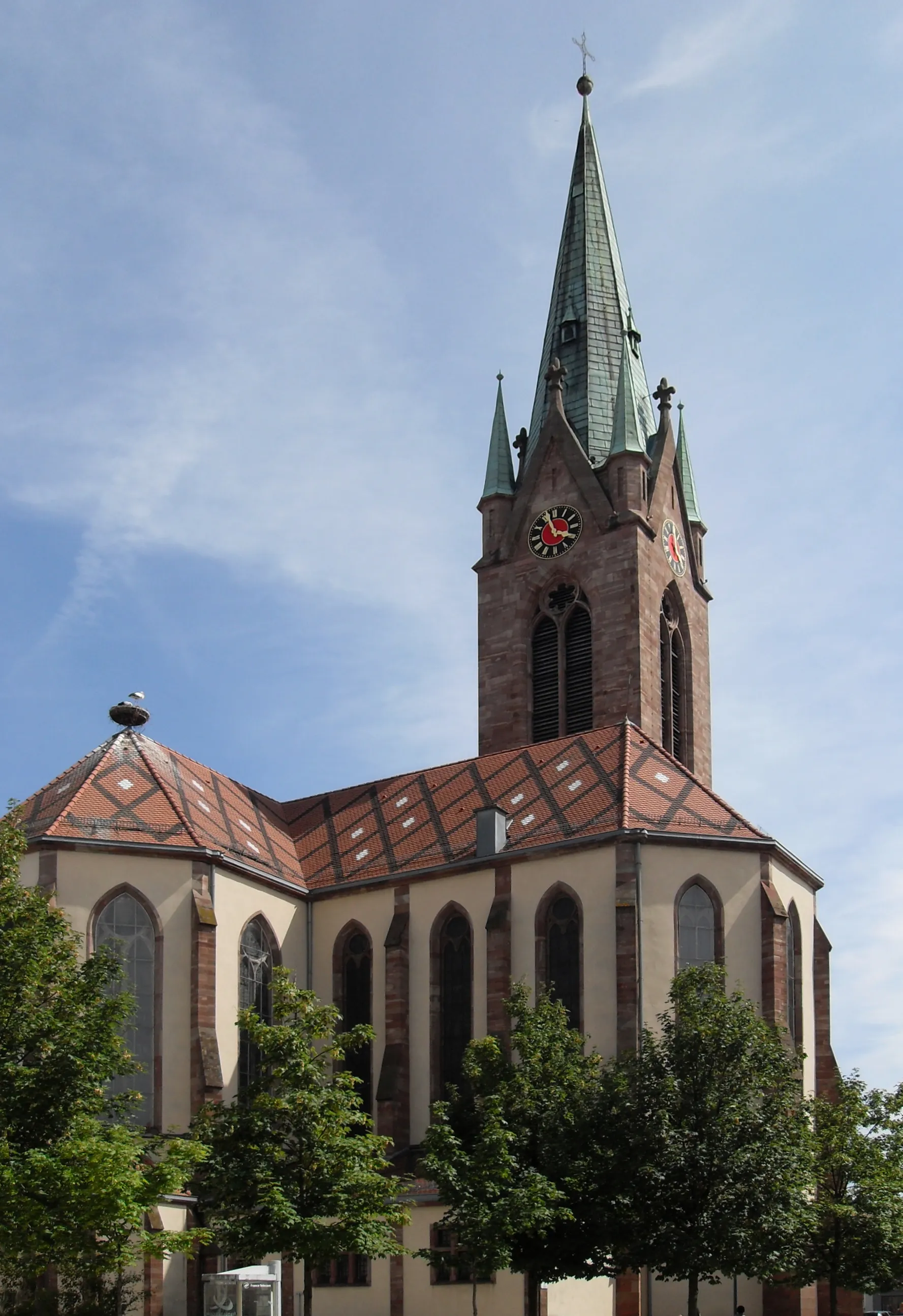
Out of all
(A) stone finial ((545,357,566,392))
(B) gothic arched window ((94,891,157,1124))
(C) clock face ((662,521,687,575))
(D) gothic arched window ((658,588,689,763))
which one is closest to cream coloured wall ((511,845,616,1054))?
(B) gothic arched window ((94,891,157,1124))

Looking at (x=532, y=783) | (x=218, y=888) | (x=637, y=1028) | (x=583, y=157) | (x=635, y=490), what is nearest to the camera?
(x=637, y=1028)

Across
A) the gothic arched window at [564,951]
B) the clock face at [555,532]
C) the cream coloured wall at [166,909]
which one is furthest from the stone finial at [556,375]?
the cream coloured wall at [166,909]

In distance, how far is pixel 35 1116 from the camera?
93.1 ft

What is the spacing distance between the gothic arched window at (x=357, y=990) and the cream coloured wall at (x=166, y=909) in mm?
5313

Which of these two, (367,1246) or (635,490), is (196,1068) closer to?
(367,1246)

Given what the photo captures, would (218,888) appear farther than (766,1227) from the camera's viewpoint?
Yes

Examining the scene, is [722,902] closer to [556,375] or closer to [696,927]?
[696,927]

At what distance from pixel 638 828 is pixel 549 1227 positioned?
443 inches

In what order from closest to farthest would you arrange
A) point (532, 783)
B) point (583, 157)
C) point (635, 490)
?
point (532, 783) < point (635, 490) < point (583, 157)

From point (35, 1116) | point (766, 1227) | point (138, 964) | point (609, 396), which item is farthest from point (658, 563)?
point (35, 1116)

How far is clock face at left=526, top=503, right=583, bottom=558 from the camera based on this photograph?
58.2 metres

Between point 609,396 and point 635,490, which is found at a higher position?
point 609,396

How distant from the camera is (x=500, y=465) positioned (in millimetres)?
A: 61750

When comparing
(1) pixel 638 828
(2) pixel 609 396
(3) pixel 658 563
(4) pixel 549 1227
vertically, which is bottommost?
(4) pixel 549 1227
